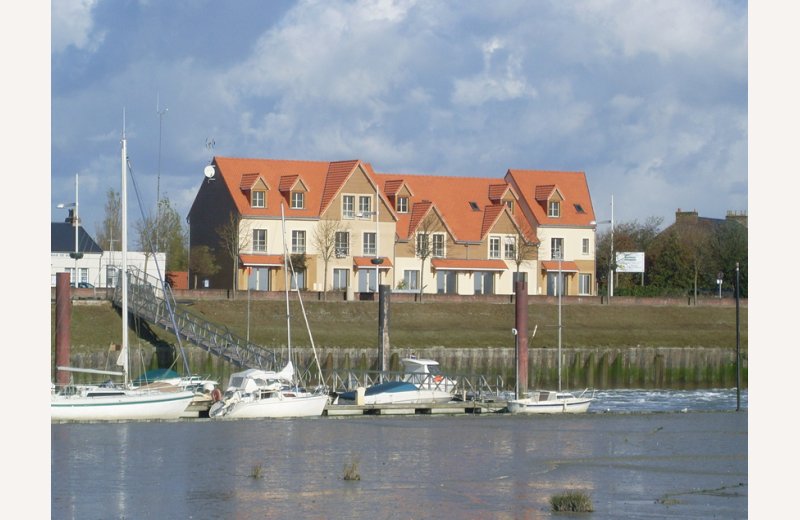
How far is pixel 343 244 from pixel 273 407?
4881 centimetres

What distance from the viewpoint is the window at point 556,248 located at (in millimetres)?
105000

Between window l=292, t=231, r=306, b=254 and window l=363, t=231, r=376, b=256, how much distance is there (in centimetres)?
478

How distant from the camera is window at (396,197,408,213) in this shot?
333 feet

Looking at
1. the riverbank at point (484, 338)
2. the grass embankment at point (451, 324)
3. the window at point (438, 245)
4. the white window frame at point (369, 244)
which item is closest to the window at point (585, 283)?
the window at point (438, 245)

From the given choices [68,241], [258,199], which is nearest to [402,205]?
[258,199]

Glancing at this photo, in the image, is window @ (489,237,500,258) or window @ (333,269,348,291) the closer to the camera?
window @ (333,269,348,291)

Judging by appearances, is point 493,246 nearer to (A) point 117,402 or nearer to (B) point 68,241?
(B) point 68,241

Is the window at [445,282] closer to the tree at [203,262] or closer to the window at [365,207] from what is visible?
the window at [365,207]

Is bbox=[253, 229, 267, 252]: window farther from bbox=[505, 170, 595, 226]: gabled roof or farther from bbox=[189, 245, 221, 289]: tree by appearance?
bbox=[505, 170, 595, 226]: gabled roof

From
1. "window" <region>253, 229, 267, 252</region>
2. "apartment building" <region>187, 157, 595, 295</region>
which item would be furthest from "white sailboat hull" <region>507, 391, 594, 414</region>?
"window" <region>253, 229, 267, 252</region>

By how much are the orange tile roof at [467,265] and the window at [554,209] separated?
732 cm

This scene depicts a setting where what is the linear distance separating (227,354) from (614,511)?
3685 cm
